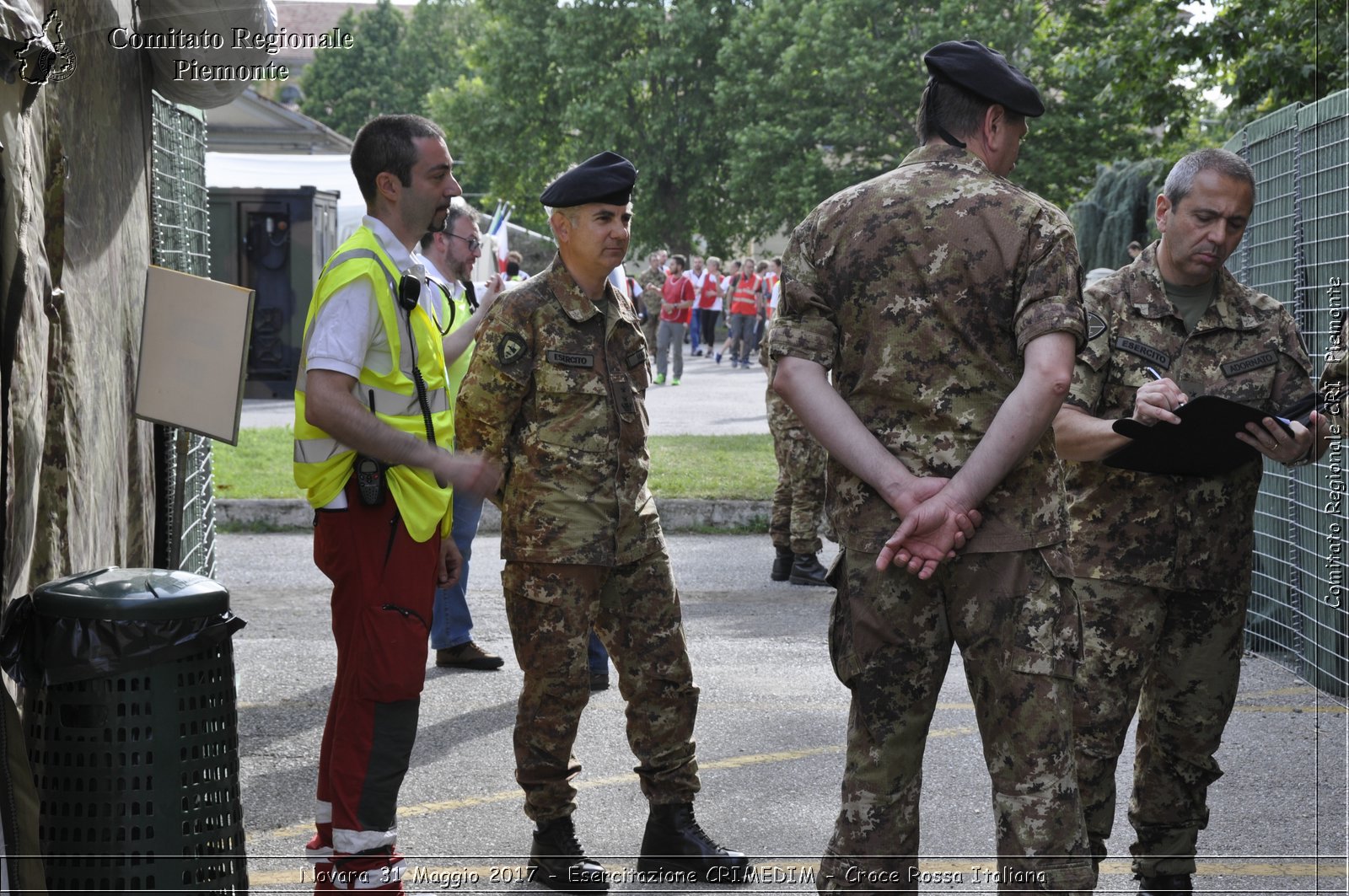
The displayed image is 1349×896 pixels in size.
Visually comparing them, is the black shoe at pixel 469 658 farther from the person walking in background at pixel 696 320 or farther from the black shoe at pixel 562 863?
the person walking in background at pixel 696 320

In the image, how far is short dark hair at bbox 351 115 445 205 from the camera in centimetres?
415

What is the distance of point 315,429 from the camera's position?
4.02 meters

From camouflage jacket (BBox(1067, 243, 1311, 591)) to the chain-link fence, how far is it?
3.38 meters

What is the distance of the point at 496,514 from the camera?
447 inches

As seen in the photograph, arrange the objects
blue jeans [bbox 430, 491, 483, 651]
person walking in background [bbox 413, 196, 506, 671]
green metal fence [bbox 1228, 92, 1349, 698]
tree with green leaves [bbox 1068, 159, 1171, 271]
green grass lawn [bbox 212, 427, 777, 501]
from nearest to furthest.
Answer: green metal fence [bbox 1228, 92, 1349, 698], person walking in background [bbox 413, 196, 506, 671], blue jeans [bbox 430, 491, 483, 651], green grass lawn [bbox 212, 427, 777, 501], tree with green leaves [bbox 1068, 159, 1171, 271]

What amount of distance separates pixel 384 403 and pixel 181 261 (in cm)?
270

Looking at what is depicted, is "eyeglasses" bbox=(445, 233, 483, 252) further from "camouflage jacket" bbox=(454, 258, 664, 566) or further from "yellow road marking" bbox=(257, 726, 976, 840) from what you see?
"yellow road marking" bbox=(257, 726, 976, 840)

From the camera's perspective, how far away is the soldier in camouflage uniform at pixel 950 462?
3229 millimetres

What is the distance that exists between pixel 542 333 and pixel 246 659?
353 cm

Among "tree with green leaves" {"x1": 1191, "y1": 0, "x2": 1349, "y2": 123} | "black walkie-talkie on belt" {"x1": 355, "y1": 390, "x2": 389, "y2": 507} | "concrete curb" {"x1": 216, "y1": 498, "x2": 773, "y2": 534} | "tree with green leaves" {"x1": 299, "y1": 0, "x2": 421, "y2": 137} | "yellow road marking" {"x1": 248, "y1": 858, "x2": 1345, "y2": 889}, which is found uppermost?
"tree with green leaves" {"x1": 299, "y1": 0, "x2": 421, "y2": 137}

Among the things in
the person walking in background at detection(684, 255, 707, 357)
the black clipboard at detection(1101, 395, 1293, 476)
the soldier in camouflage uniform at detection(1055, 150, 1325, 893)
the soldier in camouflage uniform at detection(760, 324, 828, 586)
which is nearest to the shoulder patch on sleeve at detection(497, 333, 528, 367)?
the soldier in camouflage uniform at detection(1055, 150, 1325, 893)

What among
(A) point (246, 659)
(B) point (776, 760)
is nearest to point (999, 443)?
(B) point (776, 760)

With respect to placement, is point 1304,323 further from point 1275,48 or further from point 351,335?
point 351,335

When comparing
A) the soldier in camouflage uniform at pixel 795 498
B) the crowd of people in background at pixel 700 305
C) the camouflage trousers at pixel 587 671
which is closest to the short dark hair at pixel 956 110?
the camouflage trousers at pixel 587 671
